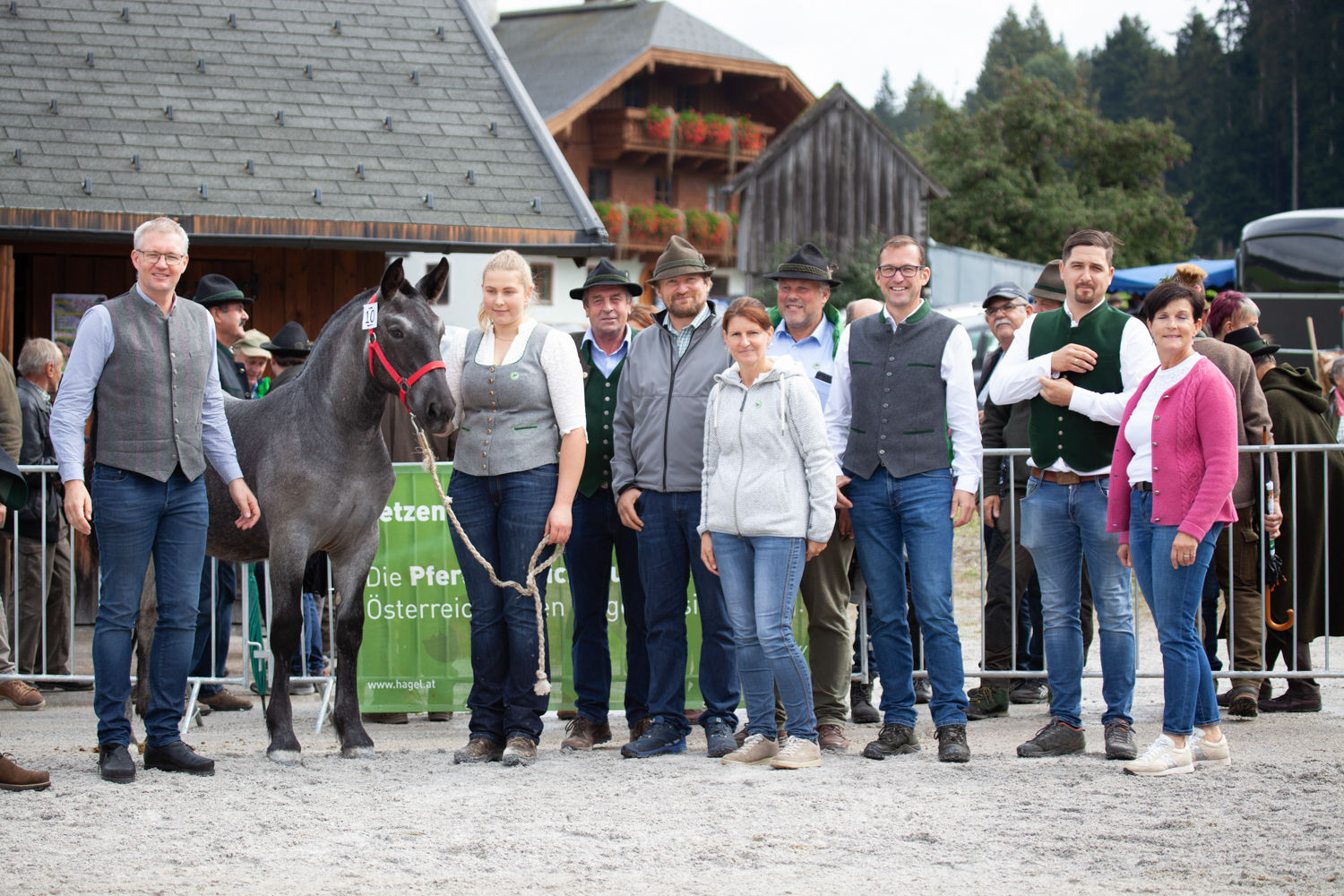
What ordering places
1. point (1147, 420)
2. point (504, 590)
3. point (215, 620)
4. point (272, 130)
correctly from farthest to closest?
point (272, 130) < point (215, 620) < point (504, 590) < point (1147, 420)

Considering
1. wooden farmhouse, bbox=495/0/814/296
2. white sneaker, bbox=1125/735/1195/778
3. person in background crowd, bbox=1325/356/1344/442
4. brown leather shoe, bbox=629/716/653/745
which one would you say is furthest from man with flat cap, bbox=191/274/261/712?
wooden farmhouse, bbox=495/0/814/296

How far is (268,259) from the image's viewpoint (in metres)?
12.3

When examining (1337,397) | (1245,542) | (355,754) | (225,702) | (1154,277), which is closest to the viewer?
(355,754)

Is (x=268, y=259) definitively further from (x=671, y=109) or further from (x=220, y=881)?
(x=671, y=109)

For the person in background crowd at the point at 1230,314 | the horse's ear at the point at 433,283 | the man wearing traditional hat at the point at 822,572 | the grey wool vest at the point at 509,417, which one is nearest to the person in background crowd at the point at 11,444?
the horse's ear at the point at 433,283

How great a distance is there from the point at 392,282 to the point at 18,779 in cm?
249

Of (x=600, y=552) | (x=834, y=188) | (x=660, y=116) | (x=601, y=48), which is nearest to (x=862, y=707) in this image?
(x=600, y=552)

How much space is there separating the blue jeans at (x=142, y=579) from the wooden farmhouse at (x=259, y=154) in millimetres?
5745

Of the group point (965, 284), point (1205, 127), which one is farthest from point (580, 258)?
point (1205, 127)

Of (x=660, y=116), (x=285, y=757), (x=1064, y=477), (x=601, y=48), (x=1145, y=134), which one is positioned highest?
(x=601, y=48)

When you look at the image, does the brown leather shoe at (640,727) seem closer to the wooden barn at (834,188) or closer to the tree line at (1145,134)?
the wooden barn at (834,188)

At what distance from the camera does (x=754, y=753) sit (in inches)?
226

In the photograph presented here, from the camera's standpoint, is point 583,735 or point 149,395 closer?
point 149,395

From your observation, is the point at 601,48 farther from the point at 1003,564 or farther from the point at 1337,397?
the point at 1003,564
